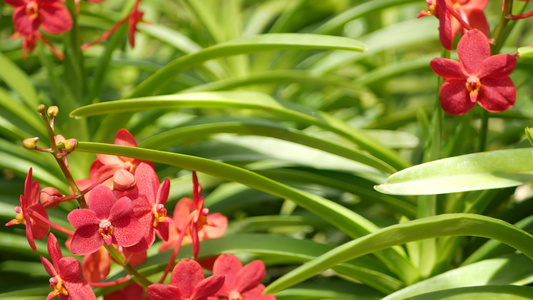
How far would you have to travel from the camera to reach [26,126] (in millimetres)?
792

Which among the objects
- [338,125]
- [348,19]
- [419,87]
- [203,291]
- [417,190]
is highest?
[419,87]

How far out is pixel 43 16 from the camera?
2.19ft

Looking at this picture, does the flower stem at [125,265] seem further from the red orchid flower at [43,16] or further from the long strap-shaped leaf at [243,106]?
the red orchid flower at [43,16]

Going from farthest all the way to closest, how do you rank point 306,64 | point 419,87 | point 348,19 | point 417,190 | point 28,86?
1. point 419,87
2. point 306,64
3. point 348,19
4. point 28,86
5. point 417,190

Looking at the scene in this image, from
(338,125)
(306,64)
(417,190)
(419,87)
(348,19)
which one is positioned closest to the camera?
(417,190)

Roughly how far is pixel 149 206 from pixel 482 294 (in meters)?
0.29

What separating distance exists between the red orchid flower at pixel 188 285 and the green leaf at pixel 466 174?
16cm

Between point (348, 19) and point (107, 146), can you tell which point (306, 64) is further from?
point (107, 146)

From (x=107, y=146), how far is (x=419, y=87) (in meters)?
1.02

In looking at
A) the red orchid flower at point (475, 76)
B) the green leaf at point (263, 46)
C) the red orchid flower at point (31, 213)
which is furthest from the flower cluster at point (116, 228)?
the red orchid flower at point (475, 76)

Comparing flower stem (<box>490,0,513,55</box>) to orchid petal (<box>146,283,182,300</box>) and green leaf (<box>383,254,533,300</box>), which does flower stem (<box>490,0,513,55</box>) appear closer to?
green leaf (<box>383,254,533,300</box>)

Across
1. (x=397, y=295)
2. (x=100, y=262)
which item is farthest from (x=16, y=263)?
(x=397, y=295)

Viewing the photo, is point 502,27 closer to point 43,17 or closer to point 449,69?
point 449,69

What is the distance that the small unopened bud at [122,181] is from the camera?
0.48 meters
